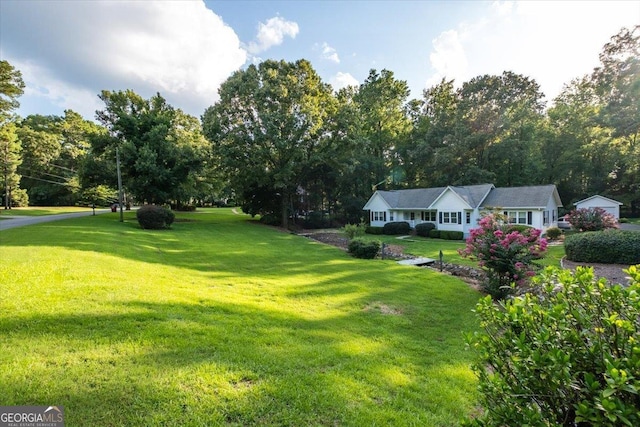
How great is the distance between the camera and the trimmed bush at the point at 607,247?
42.5 ft

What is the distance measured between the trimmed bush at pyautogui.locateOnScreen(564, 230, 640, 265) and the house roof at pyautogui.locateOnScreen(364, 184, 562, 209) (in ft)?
36.1

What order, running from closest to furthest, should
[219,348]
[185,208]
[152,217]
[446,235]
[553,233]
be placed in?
[219,348] < [152,217] < [553,233] < [446,235] < [185,208]

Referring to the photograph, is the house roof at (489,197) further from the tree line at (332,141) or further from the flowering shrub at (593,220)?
the tree line at (332,141)

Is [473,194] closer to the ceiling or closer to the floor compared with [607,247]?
closer to the ceiling

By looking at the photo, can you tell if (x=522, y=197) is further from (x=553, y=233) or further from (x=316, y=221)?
(x=316, y=221)

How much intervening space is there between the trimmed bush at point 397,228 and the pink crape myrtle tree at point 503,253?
20.3m

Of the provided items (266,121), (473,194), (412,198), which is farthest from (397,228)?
(266,121)

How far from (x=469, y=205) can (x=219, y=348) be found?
2651cm

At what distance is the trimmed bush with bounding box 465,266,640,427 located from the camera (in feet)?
5.25

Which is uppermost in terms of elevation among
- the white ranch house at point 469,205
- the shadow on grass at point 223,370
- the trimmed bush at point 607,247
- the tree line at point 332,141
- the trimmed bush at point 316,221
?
the tree line at point 332,141

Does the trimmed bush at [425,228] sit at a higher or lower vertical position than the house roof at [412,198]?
lower

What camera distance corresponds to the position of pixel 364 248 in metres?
16.2

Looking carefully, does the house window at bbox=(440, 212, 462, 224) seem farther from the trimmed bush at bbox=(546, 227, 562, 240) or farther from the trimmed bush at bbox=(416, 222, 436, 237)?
the trimmed bush at bbox=(546, 227, 562, 240)

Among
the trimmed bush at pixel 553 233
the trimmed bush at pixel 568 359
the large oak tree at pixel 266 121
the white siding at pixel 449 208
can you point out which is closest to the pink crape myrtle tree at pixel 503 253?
the trimmed bush at pixel 568 359
